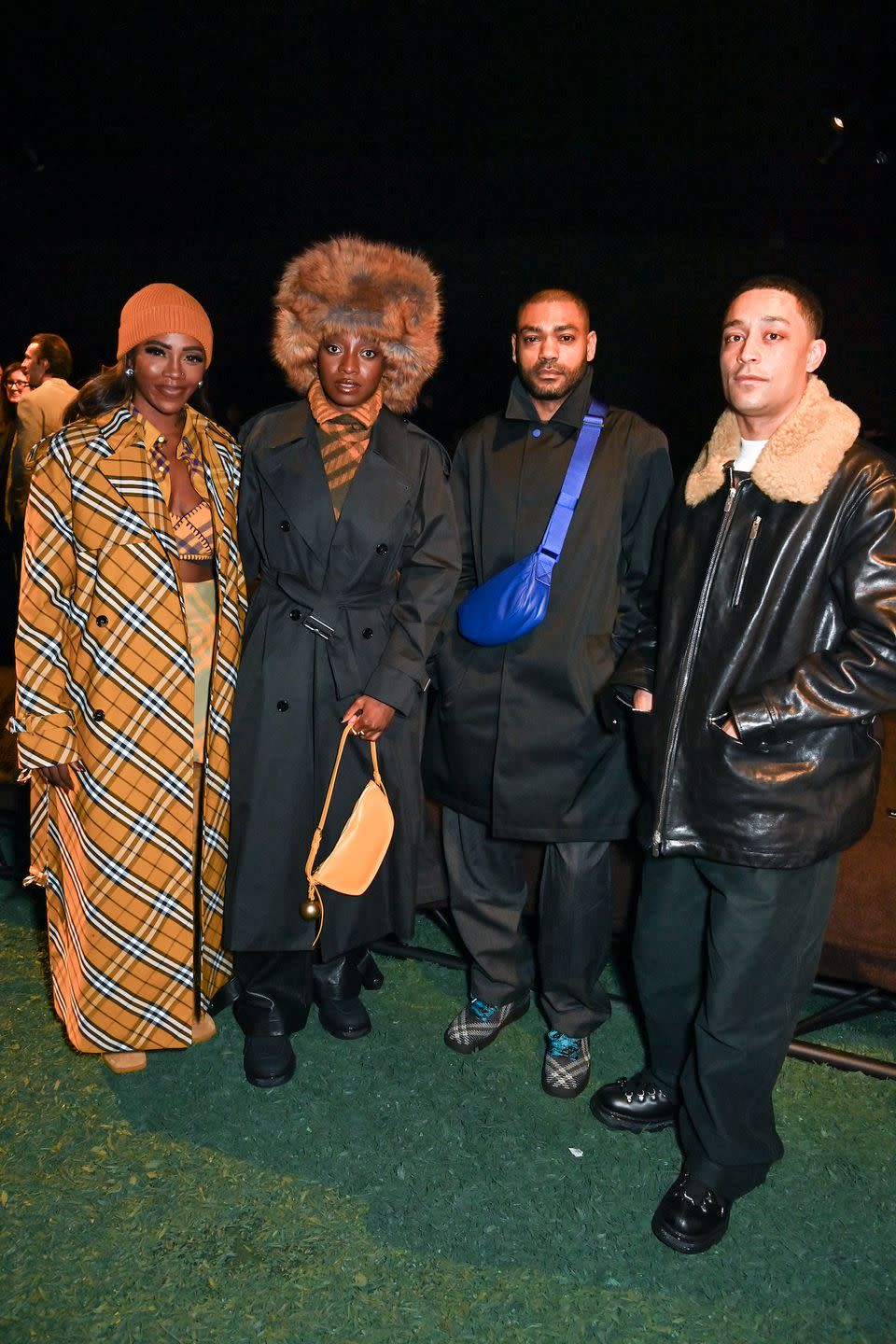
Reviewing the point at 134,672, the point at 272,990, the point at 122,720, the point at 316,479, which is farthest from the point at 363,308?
the point at 272,990

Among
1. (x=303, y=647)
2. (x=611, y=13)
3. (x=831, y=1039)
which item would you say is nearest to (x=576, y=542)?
(x=303, y=647)

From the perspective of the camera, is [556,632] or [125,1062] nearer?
[556,632]

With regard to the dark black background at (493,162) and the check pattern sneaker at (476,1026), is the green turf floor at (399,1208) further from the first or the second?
the dark black background at (493,162)

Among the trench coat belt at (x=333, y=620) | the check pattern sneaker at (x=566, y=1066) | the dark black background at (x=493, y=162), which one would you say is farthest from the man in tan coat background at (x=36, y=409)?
the check pattern sneaker at (x=566, y=1066)

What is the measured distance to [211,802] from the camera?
249 cm

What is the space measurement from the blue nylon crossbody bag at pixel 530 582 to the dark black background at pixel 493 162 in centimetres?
292

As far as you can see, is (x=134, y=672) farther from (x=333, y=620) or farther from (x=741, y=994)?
(x=741, y=994)

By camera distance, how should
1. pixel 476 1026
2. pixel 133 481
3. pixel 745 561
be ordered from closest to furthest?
1. pixel 745 561
2. pixel 133 481
3. pixel 476 1026

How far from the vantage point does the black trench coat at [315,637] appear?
2414 millimetres

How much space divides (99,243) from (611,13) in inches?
142

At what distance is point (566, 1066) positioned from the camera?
255 centimetres

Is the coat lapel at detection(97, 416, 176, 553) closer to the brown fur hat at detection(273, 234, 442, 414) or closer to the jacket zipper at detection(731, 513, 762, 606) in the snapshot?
the brown fur hat at detection(273, 234, 442, 414)

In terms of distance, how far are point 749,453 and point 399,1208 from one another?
1667mm

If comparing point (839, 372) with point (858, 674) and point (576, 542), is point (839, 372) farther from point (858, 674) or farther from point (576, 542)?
point (858, 674)
